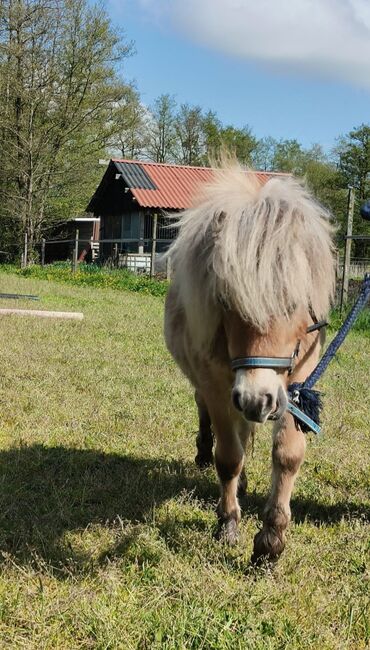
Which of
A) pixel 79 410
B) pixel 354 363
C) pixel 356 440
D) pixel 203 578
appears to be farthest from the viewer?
pixel 354 363

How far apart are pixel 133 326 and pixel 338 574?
25.5ft

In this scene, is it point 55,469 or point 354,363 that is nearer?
point 55,469

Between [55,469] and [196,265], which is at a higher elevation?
[196,265]

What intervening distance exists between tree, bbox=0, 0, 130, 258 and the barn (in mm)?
1637

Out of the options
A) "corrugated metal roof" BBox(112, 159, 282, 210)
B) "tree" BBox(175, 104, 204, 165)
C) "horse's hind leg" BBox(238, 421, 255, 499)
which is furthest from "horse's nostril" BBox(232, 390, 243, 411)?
"tree" BBox(175, 104, 204, 165)

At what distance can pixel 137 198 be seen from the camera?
29109 mm

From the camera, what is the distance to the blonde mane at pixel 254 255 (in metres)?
2.31

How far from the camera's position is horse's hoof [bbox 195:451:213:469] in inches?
169

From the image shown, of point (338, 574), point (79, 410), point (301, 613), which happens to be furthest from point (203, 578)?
point (79, 410)

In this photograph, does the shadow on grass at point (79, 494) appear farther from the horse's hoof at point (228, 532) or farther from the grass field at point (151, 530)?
the horse's hoof at point (228, 532)

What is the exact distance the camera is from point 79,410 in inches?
213

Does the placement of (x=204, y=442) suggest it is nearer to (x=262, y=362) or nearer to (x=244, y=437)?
(x=244, y=437)

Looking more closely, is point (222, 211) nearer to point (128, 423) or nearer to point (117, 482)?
point (117, 482)

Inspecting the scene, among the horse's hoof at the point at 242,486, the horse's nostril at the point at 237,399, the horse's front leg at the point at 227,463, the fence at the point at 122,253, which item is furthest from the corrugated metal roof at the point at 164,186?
the horse's nostril at the point at 237,399
